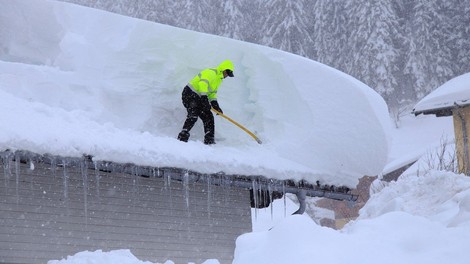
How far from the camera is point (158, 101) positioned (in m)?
10.3

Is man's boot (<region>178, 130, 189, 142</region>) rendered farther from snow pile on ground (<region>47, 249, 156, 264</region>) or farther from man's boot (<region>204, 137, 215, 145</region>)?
snow pile on ground (<region>47, 249, 156, 264</region>)

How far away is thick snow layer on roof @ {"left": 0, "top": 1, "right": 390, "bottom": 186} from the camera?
9406 millimetres

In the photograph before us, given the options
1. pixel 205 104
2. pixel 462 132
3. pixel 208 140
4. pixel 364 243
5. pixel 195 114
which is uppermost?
pixel 205 104

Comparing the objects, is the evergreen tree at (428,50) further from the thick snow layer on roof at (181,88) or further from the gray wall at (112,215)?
the gray wall at (112,215)

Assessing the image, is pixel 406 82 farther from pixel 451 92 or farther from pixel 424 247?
pixel 424 247

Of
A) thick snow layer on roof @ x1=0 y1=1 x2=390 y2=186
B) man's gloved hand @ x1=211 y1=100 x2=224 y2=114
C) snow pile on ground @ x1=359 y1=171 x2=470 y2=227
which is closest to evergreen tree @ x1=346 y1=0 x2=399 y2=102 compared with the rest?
thick snow layer on roof @ x1=0 y1=1 x2=390 y2=186

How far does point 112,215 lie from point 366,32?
2619 centimetres

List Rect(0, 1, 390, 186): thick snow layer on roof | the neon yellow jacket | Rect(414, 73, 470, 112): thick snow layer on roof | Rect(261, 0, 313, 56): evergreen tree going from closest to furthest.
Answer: Rect(0, 1, 390, 186): thick snow layer on roof, the neon yellow jacket, Rect(414, 73, 470, 112): thick snow layer on roof, Rect(261, 0, 313, 56): evergreen tree

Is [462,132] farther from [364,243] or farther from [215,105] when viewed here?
[364,243]

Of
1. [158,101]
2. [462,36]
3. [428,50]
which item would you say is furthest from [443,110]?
[462,36]

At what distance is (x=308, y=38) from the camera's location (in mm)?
35344

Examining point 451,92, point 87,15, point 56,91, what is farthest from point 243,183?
point 451,92

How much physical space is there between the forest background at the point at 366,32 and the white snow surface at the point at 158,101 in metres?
22.8

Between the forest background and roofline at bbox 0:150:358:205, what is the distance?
22821mm
